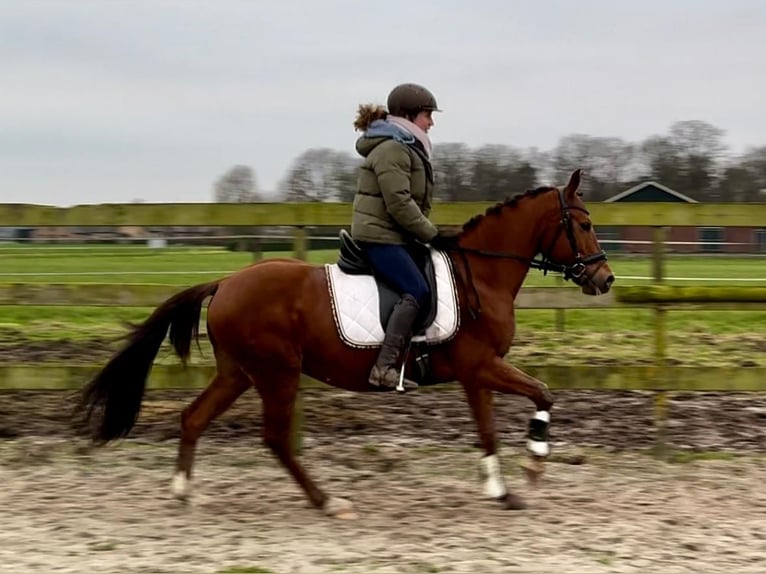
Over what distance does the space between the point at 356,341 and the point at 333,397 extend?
2557 mm

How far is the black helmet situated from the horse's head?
3.22 feet

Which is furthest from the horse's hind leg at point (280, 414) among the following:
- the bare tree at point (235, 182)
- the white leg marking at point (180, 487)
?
the bare tree at point (235, 182)

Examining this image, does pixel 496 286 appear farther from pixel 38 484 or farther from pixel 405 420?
pixel 38 484

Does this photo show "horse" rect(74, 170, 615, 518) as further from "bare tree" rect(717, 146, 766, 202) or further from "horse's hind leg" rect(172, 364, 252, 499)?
"bare tree" rect(717, 146, 766, 202)

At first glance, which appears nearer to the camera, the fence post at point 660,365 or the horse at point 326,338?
the horse at point 326,338

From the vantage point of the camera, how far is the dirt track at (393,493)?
4395 mm

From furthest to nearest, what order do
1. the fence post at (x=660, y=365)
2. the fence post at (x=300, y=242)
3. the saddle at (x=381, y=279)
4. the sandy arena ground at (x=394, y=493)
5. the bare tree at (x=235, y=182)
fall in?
the bare tree at (x=235, y=182) < the fence post at (x=300, y=242) < the fence post at (x=660, y=365) < the saddle at (x=381, y=279) < the sandy arena ground at (x=394, y=493)

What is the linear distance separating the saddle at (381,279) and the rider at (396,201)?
0.13 ft

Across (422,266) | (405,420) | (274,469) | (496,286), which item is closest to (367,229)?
(422,266)

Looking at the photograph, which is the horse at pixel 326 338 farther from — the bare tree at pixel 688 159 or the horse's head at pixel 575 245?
the bare tree at pixel 688 159

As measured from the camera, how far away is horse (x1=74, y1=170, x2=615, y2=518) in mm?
5301

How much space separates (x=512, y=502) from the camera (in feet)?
17.2

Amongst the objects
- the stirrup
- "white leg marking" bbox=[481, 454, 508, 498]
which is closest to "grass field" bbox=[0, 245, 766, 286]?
the stirrup

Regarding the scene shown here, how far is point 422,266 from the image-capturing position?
17.8ft
